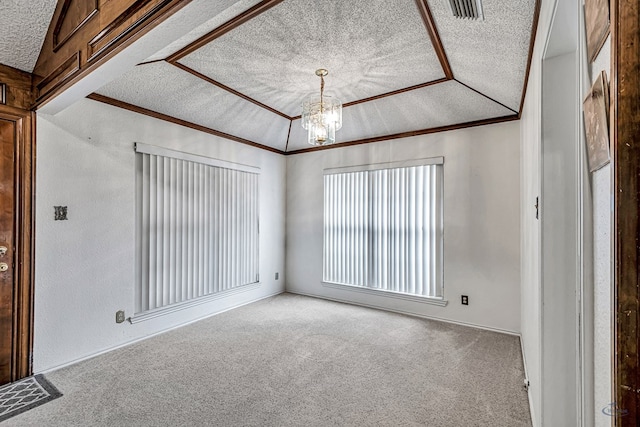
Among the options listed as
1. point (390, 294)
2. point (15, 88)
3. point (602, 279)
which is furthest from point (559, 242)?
point (15, 88)

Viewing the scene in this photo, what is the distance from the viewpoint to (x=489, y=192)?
3521mm

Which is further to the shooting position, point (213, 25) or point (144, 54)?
point (213, 25)

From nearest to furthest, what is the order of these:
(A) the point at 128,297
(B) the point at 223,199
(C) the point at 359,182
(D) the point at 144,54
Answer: (D) the point at 144,54, (A) the point at 128,297, (B) the point at 223,199, (C) the point at 359,182

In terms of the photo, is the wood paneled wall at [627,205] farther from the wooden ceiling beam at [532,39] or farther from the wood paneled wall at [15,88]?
the wood paneled wall at [15,88]

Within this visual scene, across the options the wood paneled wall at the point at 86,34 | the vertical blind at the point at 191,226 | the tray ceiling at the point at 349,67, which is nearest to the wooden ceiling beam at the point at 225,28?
the tray ceiling at the point at 349,67

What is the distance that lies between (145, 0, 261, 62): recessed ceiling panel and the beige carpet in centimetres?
254

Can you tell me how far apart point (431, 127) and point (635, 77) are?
3651 mm

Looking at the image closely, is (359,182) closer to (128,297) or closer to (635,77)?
(128,297)

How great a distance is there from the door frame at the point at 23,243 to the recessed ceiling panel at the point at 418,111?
9.17 ft

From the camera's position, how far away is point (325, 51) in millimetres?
2453

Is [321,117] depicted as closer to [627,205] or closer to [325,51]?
[325,51]

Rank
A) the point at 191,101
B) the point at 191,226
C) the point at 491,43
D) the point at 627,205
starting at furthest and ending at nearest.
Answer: the point at 191,226, the point at 191,101, the point at 491,43, the point at 627,205

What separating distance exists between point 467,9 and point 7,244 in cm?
366

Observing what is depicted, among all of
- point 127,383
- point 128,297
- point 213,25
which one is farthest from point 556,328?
point 128,297
